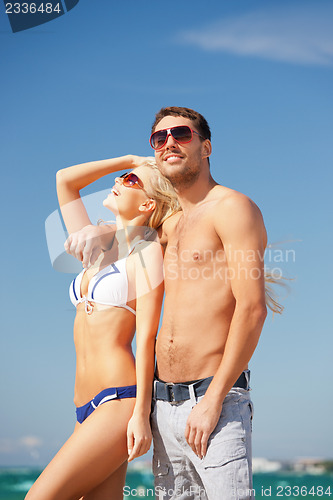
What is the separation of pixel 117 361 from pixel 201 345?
2.13ft

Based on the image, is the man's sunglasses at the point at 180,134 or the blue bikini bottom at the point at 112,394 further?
the man's sunglasses at the point at 180,134

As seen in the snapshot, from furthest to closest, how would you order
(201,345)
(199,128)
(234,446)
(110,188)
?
1. (110,188)
2. (199,128)
3. (201,345)
4. (234,446)

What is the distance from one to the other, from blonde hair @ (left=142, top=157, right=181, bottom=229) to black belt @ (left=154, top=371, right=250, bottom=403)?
1.34m

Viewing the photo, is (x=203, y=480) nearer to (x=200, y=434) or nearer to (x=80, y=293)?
(x=200, y=434)

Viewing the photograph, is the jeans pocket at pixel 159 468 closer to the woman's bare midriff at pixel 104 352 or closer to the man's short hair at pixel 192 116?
the woman's bare midriff at pixel 104 352

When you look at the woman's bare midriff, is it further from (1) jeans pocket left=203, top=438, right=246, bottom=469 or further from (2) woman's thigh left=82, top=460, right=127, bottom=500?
(1) jeans pocket left=203, top=438, right=246, bottom=469

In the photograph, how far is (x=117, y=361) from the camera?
4.11 metres

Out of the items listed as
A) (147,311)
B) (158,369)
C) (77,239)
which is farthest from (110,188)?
(158,369)

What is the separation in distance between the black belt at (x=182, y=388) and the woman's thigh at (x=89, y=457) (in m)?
0.24

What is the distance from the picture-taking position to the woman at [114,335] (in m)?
3.86

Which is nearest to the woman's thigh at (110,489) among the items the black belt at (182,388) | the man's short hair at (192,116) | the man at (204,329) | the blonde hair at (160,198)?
the man at (204,329)

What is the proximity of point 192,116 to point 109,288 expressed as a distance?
58.1 inches

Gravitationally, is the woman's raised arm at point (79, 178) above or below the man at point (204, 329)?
above

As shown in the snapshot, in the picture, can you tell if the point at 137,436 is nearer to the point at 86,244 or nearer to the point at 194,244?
the point at 194,244
